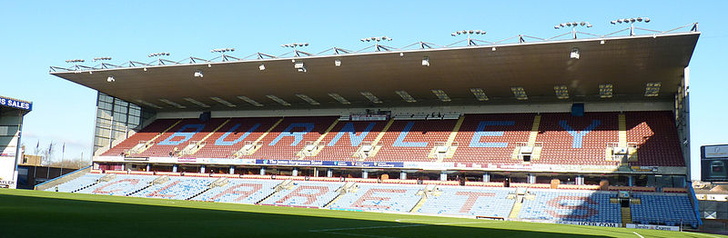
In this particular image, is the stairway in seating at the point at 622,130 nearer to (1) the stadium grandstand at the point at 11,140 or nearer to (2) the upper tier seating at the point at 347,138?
(2) the upper tier seating at the point at 347,138

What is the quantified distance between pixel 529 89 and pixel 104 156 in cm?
4364

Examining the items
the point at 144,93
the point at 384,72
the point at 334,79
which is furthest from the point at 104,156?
the point at 384,72

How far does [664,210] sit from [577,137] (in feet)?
36.3

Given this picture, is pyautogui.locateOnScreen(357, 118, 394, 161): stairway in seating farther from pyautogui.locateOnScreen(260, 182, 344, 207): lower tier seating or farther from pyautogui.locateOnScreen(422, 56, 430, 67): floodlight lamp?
pyautogui.locateOnScreen(422, 56, 430, 67): floodlight lamp

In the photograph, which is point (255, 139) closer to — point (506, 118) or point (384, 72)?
point (384, 72)

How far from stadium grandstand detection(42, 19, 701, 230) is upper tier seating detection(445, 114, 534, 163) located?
0.18 m

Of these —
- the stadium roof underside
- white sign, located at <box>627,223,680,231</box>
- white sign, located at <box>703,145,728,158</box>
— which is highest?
the stadium roof underside

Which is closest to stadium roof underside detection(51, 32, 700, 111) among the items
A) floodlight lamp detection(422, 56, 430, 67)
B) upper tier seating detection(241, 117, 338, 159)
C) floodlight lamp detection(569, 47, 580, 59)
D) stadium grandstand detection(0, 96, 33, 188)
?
floodlight lamp detection(569, 47, 580, 59)

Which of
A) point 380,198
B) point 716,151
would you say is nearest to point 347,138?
point 380,198

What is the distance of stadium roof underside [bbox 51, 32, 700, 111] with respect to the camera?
37.1 meters

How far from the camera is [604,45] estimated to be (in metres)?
35.3

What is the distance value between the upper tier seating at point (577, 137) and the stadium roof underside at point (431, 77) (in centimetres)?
181

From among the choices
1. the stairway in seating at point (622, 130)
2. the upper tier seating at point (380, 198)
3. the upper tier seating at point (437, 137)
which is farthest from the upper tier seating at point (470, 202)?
the stairway in seating at point (622, 130)

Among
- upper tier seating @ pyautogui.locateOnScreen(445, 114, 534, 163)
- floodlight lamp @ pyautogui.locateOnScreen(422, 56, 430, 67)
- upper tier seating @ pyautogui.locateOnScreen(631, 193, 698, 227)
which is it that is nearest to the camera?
upper tier seating @ pyautogui.locateOnScreen(631, 193, 698, 227)
